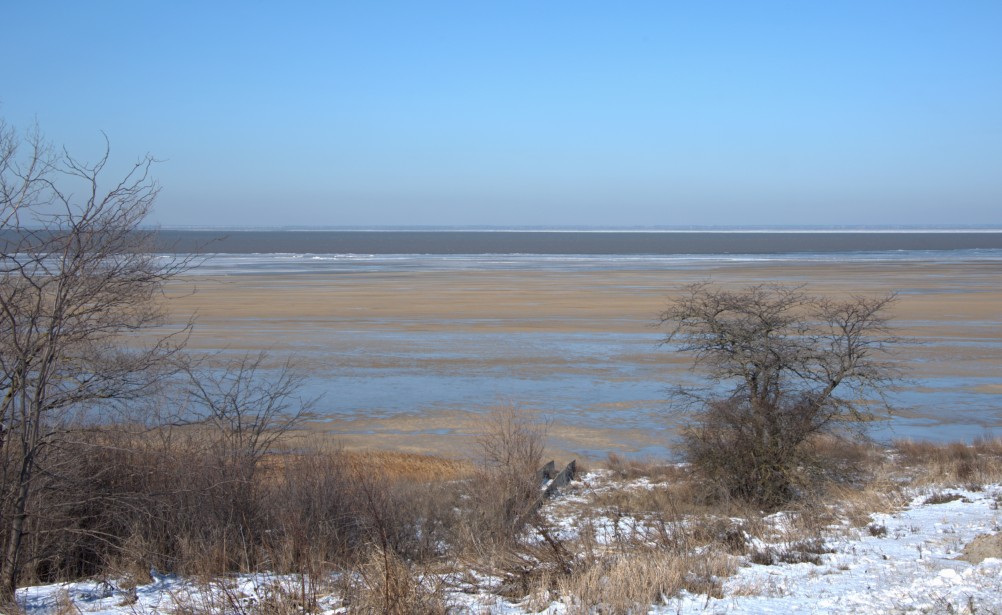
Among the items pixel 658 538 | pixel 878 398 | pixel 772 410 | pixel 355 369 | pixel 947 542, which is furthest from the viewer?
pixel 355 369

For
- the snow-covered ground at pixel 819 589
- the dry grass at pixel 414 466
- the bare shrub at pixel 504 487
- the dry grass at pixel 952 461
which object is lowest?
the dry grass at pixel 414 466

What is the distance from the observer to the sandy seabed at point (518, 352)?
2009cm

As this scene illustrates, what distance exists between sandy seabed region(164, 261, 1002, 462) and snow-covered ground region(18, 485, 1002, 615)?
9.96 metres

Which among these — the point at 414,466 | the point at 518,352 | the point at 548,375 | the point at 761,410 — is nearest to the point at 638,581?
the point at 761,410

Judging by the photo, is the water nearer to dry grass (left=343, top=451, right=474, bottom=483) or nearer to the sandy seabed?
the sandy seabed

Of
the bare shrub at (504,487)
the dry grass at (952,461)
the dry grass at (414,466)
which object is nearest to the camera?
the bare shrub at (504,487)

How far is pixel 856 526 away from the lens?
9328 millimetres

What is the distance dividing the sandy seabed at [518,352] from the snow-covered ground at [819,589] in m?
9.96

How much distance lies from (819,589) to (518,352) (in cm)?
2297

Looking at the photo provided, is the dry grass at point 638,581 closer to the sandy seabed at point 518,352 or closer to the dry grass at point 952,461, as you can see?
the dry grass at point 952,461

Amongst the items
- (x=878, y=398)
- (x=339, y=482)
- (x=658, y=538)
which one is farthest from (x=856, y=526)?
(x=878, y=398)

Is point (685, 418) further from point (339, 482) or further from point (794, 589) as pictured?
point (794, 589)

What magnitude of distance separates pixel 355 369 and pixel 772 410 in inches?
607

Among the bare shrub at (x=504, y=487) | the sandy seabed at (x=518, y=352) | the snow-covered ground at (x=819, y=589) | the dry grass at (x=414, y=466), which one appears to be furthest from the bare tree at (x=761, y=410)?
the snow-covered ground at (x=819, y=589)
